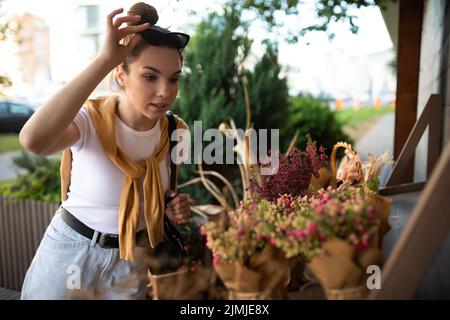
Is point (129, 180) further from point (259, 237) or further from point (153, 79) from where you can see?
point (259, 237)

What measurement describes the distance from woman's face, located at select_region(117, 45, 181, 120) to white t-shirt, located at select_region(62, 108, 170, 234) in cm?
11

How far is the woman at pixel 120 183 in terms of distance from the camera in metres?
1.08

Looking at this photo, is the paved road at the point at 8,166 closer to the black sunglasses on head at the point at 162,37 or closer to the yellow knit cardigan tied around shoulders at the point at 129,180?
the yellow knit cardigan tied around shoulders at the point at 129,180

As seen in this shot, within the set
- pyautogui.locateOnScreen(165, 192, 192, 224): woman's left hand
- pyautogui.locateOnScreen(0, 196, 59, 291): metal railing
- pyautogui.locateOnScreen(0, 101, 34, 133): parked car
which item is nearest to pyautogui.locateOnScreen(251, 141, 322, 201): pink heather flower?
pyautogui.locateOnScreen(165, 192, 192, 224): woman's left hand

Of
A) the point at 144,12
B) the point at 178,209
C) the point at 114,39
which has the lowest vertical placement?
the point at 178,209

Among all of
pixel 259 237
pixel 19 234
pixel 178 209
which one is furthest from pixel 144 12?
pixel 19 234

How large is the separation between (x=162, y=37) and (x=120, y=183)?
380 millimetres

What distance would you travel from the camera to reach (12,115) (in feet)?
7.08

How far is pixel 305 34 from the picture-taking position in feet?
5.59

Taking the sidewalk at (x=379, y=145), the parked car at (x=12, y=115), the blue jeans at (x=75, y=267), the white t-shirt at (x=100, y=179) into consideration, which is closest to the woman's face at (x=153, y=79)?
the white t-shirt at (x=100, y=179)

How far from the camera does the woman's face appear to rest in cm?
108

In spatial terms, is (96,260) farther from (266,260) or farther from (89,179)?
(266,260)

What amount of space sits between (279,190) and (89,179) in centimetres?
48
